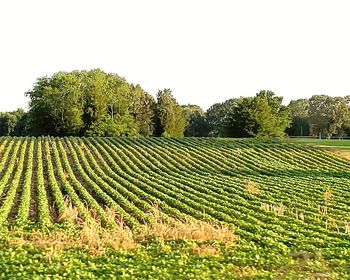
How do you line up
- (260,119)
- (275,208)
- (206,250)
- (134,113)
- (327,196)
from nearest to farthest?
(206,250), (275,208), (327,196), (260,119), (134,113)

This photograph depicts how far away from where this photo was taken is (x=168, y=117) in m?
92.8

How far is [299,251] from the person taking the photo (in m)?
15.7

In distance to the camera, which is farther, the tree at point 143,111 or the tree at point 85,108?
the tree at point 143,111

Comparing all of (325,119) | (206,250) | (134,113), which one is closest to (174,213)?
(206,250)

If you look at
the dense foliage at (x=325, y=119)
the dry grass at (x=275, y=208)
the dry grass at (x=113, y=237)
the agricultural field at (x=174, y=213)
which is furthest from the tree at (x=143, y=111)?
the dry grass at (x=113, y=237)

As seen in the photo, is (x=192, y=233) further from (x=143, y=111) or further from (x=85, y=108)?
(x=143, y=111)

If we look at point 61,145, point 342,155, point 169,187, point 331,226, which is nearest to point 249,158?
point 342,155

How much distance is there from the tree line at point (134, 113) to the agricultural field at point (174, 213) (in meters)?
31.2

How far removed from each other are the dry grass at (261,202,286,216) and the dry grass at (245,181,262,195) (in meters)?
3.54

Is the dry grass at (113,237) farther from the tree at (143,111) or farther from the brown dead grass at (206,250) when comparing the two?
the tree at (143,111)

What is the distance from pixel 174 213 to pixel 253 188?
819cm

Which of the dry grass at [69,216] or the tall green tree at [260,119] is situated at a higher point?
the tall green tree at [260,119]

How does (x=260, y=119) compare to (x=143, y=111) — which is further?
(x=143, y=111)

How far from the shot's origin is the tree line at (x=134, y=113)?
81438mm
